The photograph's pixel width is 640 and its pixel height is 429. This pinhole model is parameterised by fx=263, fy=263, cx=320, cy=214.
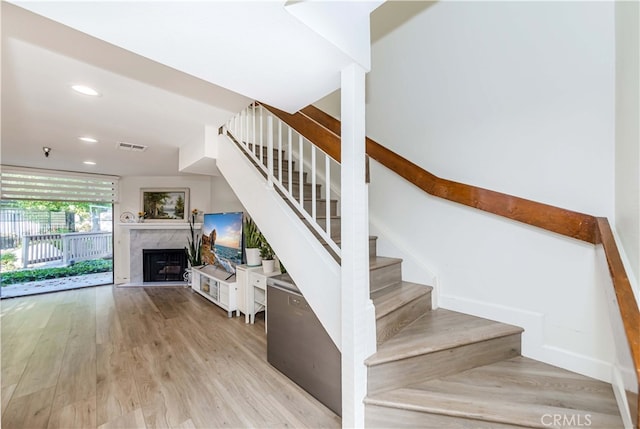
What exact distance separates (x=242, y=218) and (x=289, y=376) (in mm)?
2330

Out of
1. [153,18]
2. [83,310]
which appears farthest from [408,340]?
[83,310]

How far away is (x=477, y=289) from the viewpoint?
1773mm

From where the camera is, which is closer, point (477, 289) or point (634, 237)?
point (634, 237)

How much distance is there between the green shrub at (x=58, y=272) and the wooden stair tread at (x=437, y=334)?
6299 mm

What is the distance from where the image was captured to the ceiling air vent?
9.98 ft

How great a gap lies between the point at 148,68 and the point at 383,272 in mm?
2015

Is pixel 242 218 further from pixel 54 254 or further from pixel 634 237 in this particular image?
pixel 54 254

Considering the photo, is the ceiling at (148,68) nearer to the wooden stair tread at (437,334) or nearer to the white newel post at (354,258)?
the white newel post at (354,258)

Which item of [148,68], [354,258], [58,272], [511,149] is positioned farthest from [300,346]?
[58,272]

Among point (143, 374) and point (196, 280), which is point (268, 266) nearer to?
point (143, 374)

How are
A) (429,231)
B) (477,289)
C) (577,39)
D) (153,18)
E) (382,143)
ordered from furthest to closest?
1. (382,143)
2. (429,231)
3. (477,289)
4. (577,39)
5. (153,18)

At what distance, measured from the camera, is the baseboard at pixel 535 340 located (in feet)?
4.46

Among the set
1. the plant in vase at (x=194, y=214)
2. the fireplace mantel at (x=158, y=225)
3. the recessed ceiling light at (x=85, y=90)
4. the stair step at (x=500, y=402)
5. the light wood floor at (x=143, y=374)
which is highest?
the recessed ceiling light at (x=85, y=90)

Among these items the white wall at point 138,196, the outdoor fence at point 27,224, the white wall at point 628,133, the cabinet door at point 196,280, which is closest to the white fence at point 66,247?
the outdoor fence at point 27,224
